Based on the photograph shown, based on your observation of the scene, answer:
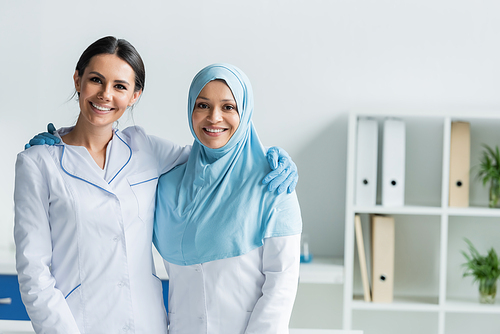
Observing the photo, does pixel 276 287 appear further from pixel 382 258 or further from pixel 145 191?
pixel 382 258

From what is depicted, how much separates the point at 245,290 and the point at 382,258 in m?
1.28

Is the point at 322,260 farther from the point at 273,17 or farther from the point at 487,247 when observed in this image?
the point at 273,17

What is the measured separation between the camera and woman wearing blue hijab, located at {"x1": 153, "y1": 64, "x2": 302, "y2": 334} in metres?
1.29

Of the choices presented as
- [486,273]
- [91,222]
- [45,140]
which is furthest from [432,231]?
[45,140]

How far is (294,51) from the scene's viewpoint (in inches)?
104

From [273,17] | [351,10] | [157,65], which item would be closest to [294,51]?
[273,17]

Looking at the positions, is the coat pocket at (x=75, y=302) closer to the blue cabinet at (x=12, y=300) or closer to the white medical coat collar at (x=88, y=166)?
the white medical coat collar at (x=88, y=166)

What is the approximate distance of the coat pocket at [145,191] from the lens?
4.55 feet

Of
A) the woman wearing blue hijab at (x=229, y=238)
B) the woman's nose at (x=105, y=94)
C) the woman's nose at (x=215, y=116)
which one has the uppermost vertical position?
the woman's nose at (x=105, y=94)

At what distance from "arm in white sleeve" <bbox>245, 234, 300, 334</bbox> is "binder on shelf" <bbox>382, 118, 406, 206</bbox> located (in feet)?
3.96

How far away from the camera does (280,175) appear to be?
134 centimetres

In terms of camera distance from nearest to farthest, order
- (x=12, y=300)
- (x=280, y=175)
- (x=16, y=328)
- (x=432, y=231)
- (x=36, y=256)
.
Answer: (x=36, y=256) < (x=280, y=175) < (x=16, y=328) < (x=12, y=300) < (x=432, y=231)

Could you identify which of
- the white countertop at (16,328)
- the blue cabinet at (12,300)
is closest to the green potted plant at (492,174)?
the white countertop at (16,328)

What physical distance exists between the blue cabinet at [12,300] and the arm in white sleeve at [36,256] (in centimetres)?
126
